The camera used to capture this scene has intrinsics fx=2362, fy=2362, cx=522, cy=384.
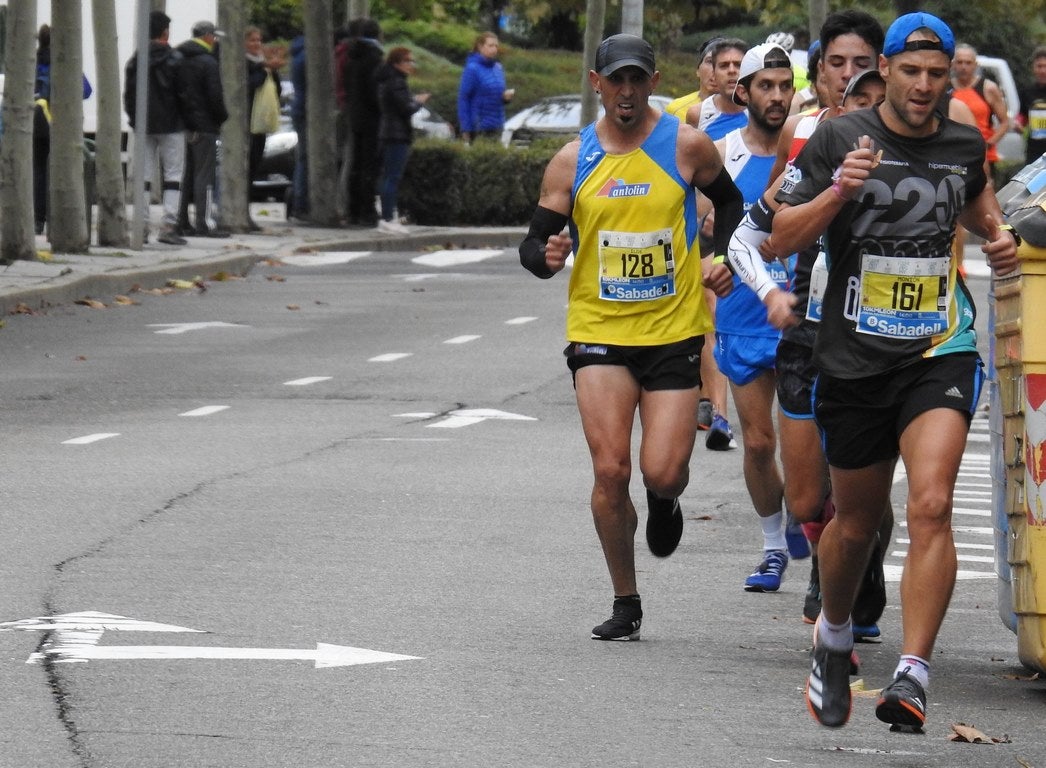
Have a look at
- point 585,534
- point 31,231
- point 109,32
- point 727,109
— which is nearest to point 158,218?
point 109,32

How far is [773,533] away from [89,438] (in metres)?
4.56

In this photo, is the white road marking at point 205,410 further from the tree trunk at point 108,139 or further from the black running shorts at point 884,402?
the tree trunk at point 108,139

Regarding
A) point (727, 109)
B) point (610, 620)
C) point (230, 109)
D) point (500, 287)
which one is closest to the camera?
point (610, 620)

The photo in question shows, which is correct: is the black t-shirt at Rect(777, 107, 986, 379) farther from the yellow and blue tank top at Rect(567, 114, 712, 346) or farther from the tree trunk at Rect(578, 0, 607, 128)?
the tree trunk at Rect(578, 0, 607, 128)

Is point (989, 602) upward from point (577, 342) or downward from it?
downward

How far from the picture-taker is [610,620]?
289 inches

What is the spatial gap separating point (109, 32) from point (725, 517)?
13800 millimetres

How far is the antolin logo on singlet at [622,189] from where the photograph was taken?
753 centimetres

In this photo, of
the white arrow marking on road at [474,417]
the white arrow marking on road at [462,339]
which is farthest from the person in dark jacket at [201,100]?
the white arrow marking on road at [474,417]

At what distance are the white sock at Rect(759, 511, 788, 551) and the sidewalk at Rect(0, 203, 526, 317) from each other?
33.2 feet

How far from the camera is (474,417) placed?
12969 mm

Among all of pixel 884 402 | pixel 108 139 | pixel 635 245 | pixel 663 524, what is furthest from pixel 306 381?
pixel 884 402

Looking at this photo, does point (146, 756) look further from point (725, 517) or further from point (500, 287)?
point (500, 287)

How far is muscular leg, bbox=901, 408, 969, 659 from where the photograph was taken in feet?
19.5
